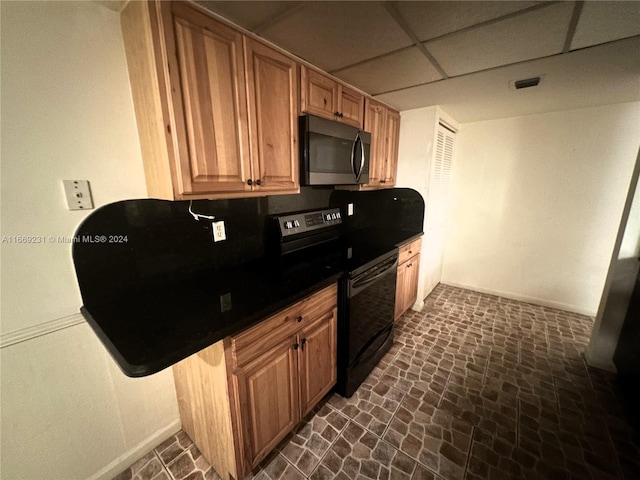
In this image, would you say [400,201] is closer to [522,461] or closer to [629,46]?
[629,46]

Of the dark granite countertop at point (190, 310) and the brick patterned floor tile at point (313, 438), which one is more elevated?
the dark granite countertop at point (190, 310)

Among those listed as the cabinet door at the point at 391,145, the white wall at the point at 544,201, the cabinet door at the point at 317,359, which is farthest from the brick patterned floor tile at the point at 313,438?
the white wall at the point at 544,201

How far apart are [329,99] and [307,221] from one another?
0.90m

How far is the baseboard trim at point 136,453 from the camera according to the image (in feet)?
4.32

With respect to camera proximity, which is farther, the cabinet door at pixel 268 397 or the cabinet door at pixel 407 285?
the cabinet door at pixel 407 285

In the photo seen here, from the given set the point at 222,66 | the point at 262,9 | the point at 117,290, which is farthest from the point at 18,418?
the point at 262,9

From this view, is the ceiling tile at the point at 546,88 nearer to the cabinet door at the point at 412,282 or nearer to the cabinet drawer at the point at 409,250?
the cabinet drawer at the point at 409,250

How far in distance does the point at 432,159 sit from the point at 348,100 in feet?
4.02

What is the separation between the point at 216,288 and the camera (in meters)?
1.31

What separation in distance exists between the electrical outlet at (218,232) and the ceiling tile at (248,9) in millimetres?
1013

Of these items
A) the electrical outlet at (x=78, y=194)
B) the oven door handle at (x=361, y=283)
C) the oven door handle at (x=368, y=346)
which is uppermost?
the electrical outlet at (x=78, y=194)

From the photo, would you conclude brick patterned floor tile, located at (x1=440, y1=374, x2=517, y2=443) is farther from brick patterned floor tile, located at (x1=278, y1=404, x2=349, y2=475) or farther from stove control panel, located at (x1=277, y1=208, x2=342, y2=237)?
stove control panel, located at (x1=277, y1=208, x2=342, y2=237)

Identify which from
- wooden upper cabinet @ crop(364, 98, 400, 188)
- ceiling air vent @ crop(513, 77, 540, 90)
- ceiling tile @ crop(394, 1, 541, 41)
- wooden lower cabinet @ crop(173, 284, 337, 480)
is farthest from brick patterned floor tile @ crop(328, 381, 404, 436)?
ceiling air vent @ crop(513, 77, 540, 90)

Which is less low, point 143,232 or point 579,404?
point 143,232
